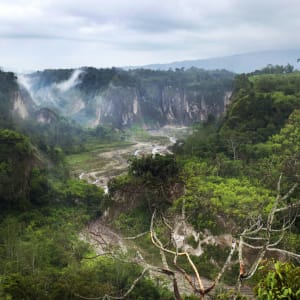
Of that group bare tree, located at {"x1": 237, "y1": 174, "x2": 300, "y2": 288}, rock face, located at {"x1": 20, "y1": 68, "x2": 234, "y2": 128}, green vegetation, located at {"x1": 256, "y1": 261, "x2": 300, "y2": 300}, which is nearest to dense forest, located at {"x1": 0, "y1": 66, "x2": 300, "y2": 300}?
bare tree, located at {"x1": 237, "y1": 174, "x2": 300, "y2": 288}

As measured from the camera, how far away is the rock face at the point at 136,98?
117938 mm

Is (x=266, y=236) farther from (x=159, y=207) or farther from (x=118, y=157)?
(x=118, y=157)

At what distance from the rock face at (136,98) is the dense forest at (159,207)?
62.9 m

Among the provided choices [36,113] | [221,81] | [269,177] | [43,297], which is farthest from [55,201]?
[221,81]

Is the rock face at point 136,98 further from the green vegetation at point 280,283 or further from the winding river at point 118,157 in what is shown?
the green vegetation at point 280,283

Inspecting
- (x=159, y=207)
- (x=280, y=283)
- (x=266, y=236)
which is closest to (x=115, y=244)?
(x=159, y=207)

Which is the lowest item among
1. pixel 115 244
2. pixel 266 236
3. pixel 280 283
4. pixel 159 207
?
pixel 115 244

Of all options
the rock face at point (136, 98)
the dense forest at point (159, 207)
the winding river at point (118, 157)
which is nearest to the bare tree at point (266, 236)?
the dense forest at point (159, 207)

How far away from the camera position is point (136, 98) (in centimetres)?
12150

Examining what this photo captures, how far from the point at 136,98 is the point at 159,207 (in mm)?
91596

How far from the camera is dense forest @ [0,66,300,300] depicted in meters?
24.0

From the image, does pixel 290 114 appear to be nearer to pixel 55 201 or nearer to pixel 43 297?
pixel 55 201

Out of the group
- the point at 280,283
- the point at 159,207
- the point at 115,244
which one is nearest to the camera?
the point at 280,283

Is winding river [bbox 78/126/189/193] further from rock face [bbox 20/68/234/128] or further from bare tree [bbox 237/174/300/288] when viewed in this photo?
bare tree [bbox 237/174/300/288]
